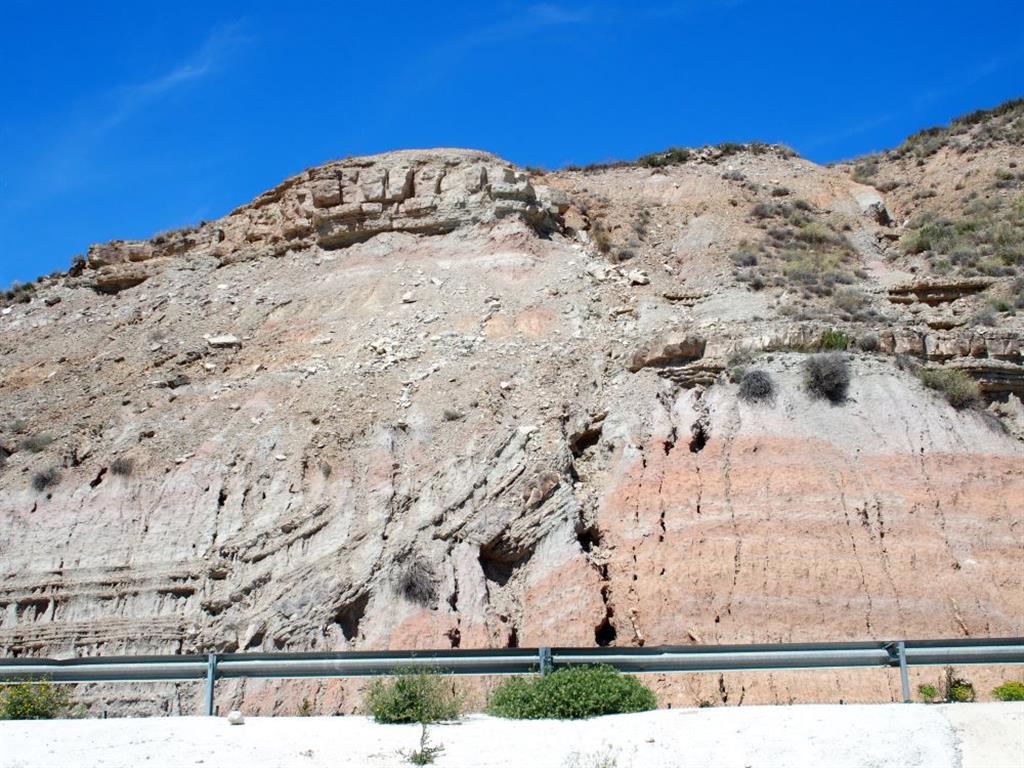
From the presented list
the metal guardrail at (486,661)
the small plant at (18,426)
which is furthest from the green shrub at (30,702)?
the small plant at (18,426)

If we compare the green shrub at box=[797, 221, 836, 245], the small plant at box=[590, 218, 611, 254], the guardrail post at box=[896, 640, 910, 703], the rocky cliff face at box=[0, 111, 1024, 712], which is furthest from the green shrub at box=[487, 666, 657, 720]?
the green shrub at box=[797, 221, 836, 245]

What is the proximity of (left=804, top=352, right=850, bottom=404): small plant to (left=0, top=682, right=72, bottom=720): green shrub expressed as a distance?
12.8 meters

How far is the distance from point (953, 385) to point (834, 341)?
2152 mm

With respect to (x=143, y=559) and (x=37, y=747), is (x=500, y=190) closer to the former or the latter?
(x=143, y=559)

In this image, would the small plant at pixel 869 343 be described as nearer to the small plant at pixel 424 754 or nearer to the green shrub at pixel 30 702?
the small plant at pixel 424 754

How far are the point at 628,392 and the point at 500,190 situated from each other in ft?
31.6

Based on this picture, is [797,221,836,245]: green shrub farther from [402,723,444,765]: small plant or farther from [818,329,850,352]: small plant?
[402,723,444,765]: small plant

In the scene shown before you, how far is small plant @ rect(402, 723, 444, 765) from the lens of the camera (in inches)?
424

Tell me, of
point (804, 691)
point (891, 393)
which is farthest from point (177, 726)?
point (891, 393)

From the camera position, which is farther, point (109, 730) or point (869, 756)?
point (109, 730)

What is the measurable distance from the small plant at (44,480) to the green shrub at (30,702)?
10748 mm

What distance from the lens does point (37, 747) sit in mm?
11625

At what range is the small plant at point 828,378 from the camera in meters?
20.4

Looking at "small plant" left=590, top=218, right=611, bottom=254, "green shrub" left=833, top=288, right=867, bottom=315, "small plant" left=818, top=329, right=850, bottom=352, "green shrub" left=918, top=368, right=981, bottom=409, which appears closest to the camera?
"green shrub" left=918, top=368, right=981, bottom=409
